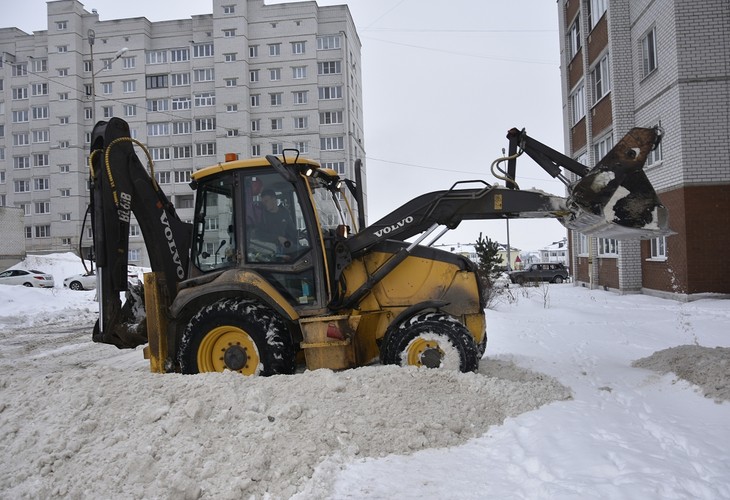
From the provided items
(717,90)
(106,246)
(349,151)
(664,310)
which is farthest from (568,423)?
(349,151)

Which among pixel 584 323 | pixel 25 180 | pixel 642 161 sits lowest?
pixel 584 323

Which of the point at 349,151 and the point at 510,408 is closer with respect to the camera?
the point at 510,408

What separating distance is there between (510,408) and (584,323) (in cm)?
736

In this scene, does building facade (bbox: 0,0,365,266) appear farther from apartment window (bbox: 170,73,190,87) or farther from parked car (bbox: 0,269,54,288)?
parked car (bbox: 0,269,54,288)

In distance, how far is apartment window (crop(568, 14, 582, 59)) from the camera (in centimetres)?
2294

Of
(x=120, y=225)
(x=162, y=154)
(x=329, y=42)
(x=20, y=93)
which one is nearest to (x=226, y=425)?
(x=120, y=225)

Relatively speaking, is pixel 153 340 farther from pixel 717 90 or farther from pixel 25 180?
pixel 25 180

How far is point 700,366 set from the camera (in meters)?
5.75

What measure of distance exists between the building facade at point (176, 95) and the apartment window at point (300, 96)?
224mm

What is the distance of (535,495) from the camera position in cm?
317

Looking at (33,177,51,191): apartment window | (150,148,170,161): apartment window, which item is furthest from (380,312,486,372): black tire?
(33,177,51,191): apartment window

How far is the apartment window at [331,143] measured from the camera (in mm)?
54406

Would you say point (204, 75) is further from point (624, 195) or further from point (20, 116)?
point (624, 195)

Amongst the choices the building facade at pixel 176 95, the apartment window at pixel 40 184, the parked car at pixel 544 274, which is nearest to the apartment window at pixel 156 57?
the building facade at pixel 176 95
